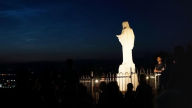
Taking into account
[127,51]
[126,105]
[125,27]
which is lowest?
[126,105]

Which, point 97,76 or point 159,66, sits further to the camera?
point 97,76

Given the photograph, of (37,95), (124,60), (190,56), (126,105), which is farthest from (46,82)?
(124,60)

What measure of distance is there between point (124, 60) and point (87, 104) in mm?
11666

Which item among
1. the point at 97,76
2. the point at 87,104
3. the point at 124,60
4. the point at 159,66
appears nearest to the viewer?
the point at 87,104

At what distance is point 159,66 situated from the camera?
1349 cm

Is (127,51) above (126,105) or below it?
above

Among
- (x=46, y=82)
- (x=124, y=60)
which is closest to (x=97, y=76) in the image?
(x=124, y=60)

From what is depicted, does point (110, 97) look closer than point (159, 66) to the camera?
Yes

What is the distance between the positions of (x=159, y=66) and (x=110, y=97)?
5.05 m

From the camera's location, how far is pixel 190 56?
6273 millimetres

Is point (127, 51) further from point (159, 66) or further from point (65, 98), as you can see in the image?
point (65, 98)

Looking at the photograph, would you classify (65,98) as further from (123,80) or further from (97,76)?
(123,80)

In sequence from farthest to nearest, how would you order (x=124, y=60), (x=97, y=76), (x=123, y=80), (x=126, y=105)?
(x=124, y=60) < (x=123, y=80) < (x=97, y=76) < (x=126, y=105)

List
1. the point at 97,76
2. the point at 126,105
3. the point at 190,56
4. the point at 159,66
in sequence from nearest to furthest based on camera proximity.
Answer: the point at 190,56
the point at 126,105
the point at 159,66
the point at 97,76
